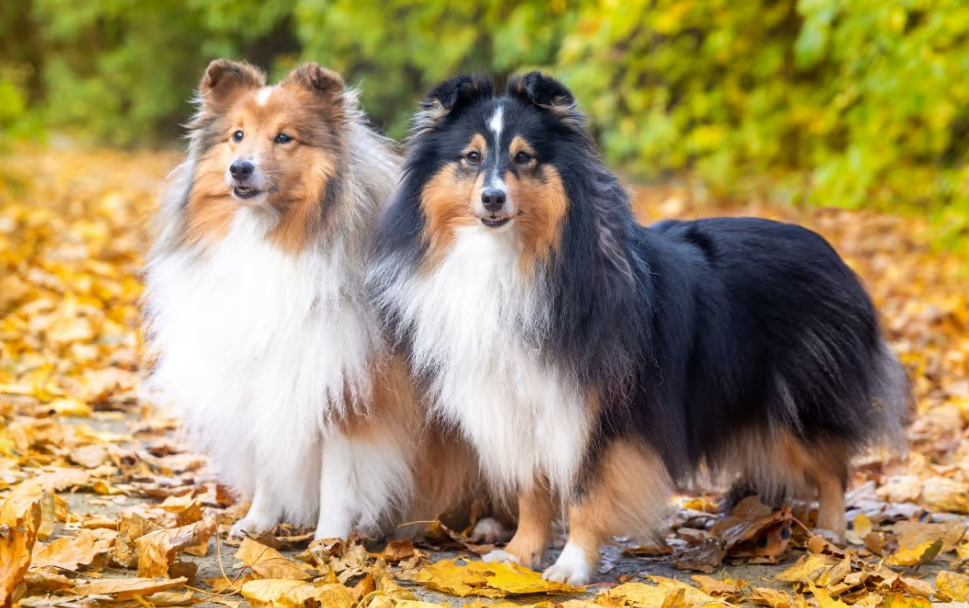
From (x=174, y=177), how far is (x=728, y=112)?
9383 mm

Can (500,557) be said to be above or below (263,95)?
below

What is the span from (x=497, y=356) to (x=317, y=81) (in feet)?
3.87

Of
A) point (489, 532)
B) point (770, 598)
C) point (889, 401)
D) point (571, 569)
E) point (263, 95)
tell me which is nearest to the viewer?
point (770, 598)

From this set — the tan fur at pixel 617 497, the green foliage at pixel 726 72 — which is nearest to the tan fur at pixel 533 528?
the tan fur at pixel 617 497

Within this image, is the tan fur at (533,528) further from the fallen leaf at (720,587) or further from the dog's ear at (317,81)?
the dog's ear at (317,81)

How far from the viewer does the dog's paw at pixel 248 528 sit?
3.68 m

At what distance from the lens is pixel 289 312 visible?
3.50 m

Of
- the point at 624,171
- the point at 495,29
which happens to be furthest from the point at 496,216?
the point at 624,171

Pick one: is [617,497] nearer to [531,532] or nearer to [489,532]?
[531,532]

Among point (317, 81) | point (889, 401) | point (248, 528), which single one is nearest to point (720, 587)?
point (889, 401)

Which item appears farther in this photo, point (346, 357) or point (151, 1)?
point (151, 1)

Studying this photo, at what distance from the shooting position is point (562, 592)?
3.27m

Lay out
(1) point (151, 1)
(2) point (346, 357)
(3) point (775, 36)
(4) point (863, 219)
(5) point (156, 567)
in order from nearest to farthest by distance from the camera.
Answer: (5) point (156, 567), (2) point (346, 357), (4) point (863, 219), (3) point (775, 36), (1) point (151, 1)

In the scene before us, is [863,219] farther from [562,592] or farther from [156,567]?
[156,567]
